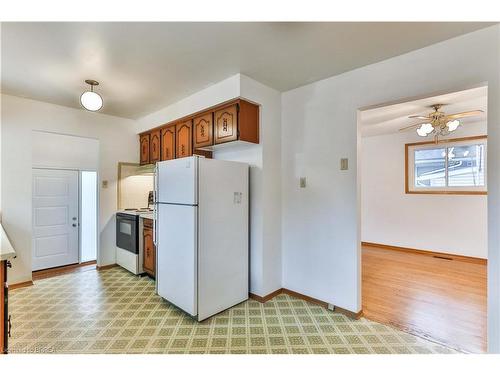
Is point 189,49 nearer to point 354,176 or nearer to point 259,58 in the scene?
point 259,58

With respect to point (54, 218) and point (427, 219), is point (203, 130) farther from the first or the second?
point (427, 219)

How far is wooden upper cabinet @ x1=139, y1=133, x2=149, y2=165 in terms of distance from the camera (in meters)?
4.32

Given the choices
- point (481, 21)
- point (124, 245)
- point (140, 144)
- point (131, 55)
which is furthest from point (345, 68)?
point (124, 245)

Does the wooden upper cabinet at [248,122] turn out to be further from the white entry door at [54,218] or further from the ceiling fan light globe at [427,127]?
the white entry door at [54,218]

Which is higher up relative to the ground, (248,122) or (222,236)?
(248,122)

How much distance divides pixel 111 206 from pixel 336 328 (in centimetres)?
384

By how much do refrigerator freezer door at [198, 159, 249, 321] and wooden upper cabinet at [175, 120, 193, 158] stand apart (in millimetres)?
946

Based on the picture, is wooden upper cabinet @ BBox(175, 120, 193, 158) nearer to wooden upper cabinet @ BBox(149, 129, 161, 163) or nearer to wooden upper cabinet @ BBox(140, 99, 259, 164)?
wooden upper cabinet @ BBox(140, 99, 259, 164)

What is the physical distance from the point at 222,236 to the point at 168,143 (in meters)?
1.91

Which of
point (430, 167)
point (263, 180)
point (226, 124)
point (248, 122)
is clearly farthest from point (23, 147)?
point (430, 167)

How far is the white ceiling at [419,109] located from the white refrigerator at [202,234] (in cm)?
204

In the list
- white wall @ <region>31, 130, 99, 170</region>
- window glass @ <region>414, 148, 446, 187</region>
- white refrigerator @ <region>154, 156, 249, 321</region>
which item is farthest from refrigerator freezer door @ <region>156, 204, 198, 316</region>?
window glass @ <region>414, 148, 446, 187</region>

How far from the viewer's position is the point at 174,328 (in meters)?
A: 2.36

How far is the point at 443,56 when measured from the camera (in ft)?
6.82
